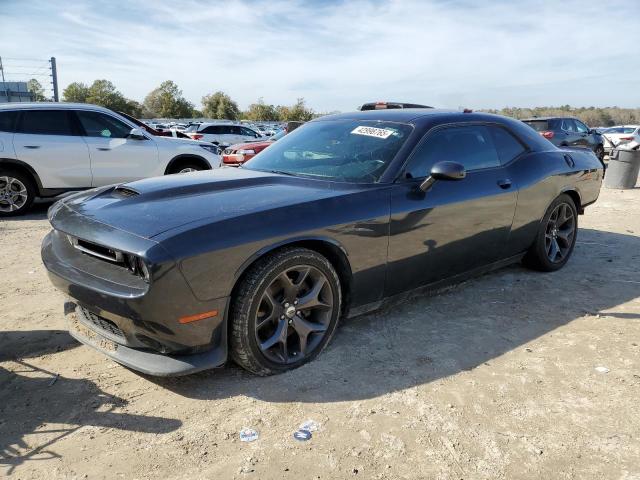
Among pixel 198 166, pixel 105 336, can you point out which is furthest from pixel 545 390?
pixel 198 166

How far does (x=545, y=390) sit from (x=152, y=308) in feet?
7.18

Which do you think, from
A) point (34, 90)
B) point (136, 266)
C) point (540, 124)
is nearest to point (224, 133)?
point (540, 124)

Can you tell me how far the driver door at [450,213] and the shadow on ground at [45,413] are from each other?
1.79m

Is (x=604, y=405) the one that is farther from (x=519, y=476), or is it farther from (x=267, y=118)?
(x=267, y=118)

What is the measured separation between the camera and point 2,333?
3498 mm

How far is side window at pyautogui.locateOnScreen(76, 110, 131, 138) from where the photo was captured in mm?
7992

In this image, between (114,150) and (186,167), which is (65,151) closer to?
(114,150)

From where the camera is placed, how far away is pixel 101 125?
813 cm

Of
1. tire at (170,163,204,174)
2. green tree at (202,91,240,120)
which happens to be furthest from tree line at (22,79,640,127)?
tire at (170,163,204,174)

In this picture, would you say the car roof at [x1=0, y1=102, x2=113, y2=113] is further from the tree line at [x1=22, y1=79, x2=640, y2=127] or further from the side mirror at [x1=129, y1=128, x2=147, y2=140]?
the tree line at [x1=22, y1=79, x2=640, y2=127]

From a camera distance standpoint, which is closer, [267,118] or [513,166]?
[513,166]

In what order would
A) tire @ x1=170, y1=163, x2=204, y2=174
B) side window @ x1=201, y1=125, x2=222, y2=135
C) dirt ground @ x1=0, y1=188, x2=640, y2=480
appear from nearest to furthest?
dirt ground @ x1=0, y1=188, x2=640, y2=480 < tire @ x1=170, y1=163, x2=204, y2=174 < side window @ x1=201, y1=125, x2=222, y2=135

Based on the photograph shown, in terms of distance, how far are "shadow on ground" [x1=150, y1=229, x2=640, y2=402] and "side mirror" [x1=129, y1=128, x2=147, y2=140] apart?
5964 millimetres

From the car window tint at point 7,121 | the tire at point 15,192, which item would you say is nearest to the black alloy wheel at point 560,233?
the tire at point 15,192
